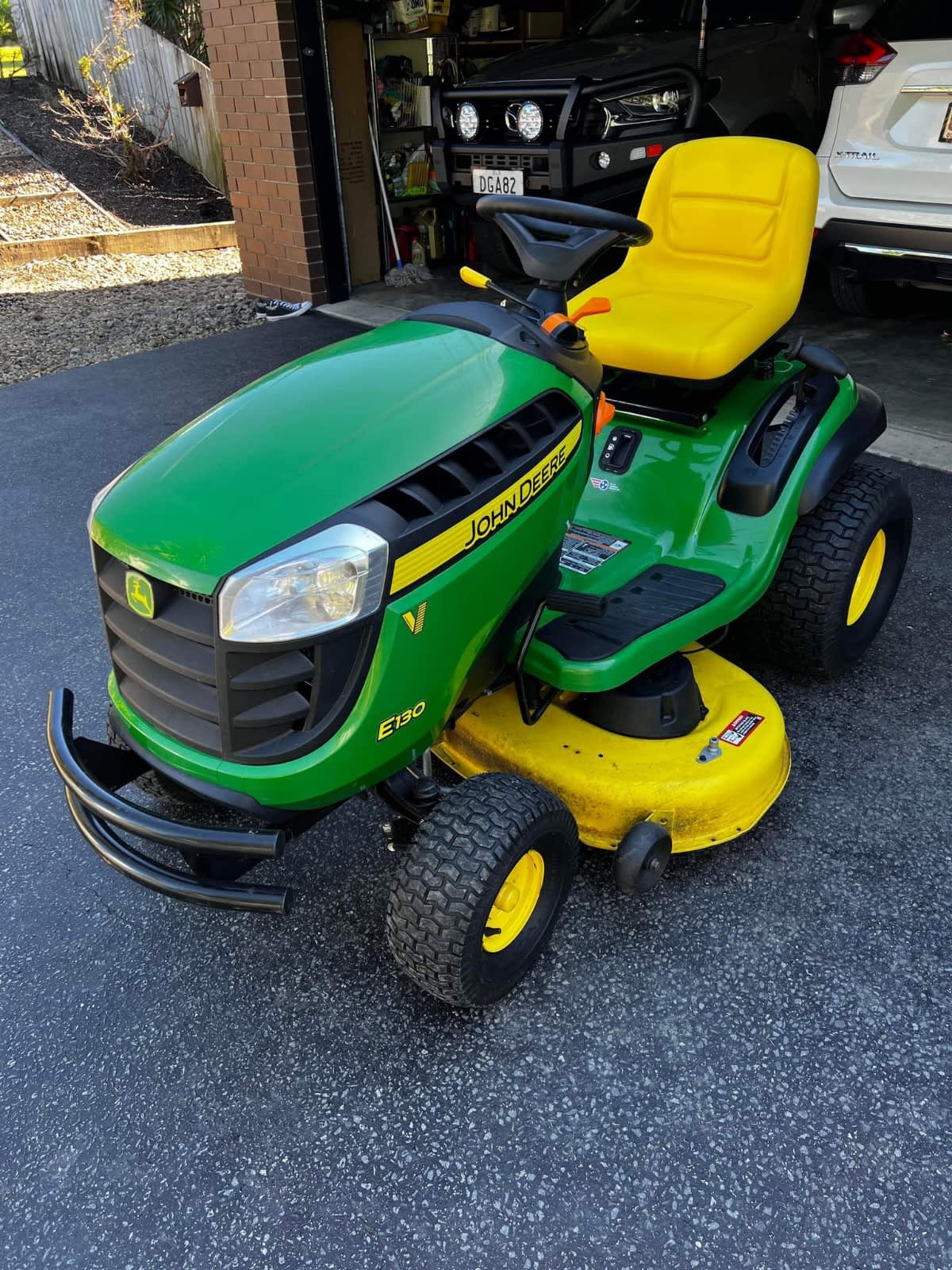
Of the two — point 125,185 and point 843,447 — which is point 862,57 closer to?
point 843,447

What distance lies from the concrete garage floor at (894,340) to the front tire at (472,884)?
2916 mm

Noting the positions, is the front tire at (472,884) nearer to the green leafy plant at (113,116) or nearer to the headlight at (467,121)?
the headlight at (467,121)

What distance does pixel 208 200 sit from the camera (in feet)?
32.6

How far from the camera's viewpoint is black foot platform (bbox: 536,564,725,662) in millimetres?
1994

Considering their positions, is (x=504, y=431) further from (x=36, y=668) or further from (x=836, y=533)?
(x=36, y=668)

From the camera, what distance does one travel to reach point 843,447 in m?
2.46

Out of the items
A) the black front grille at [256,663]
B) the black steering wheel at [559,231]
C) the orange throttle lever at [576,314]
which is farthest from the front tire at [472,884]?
the black steering wheel at [559,231]

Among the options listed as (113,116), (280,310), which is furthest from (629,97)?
(113,116)

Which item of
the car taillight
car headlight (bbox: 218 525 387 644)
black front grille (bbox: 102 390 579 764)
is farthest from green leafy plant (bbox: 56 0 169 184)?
car headlight (bbox: 218 525 387 644)

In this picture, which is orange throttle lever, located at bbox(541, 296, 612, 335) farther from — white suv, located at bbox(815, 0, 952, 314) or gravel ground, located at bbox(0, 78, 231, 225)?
gravel ground, located at bbox(0, 78, 231, 225)

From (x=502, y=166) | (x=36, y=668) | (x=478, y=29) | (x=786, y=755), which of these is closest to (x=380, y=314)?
(x=502, y=166)

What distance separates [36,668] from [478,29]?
6354 mm

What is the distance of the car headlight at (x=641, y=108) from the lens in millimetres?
4969

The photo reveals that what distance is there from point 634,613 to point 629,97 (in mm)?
3939
